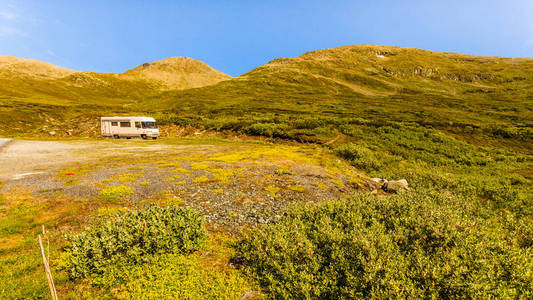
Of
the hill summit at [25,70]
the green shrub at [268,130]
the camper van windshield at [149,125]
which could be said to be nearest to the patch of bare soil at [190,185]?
the green shrub at [268,130]

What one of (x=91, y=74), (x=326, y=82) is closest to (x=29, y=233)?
(x=326, y=82)

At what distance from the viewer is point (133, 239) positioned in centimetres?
603

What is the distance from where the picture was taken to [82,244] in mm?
5773

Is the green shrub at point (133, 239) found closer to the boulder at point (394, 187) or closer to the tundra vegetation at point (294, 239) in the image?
the tundra vegetation at point (294, 239)

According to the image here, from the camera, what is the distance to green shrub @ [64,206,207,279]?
544 centimetres

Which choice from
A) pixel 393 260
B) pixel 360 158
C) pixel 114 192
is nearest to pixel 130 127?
pixel 114 192

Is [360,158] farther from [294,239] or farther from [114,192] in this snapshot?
[114,192]

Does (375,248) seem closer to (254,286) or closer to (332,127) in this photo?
(254,286)

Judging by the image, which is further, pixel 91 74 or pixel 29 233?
pixel 91 74

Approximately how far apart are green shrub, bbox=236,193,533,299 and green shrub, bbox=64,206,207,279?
1.68 metres

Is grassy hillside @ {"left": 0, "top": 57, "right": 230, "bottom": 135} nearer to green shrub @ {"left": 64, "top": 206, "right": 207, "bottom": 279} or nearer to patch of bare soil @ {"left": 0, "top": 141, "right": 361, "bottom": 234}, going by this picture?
patch of bare soil @ {"left": 0, "top": 141, "right": 361, "bottom": 234}

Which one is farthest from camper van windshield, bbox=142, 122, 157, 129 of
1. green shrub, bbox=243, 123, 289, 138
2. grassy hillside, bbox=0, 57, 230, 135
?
green shrub, bbox=243, 123, 289, 138

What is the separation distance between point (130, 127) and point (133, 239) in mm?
37306

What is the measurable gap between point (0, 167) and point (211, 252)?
1918 centimetres
